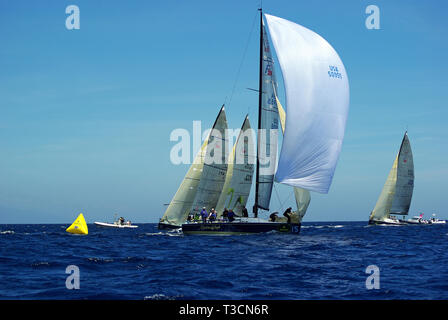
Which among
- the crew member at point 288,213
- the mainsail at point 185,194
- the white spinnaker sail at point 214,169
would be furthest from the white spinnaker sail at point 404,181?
the crew member at point 288,213

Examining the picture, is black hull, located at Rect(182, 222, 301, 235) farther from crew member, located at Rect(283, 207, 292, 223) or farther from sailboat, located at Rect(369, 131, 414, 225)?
sailboat, located at Rect(369, 131, 414, 225)

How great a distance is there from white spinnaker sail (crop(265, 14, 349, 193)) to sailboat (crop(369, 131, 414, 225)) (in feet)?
125

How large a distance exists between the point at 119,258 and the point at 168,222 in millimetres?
26554

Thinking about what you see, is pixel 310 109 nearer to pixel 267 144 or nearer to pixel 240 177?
pixel 267 144

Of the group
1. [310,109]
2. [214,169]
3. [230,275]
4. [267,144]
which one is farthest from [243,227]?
[230,275]

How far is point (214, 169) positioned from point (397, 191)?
38.0 metres

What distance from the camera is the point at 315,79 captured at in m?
30.3

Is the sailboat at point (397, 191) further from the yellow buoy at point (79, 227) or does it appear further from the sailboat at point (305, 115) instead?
the yellow buoy at point (79, 227)

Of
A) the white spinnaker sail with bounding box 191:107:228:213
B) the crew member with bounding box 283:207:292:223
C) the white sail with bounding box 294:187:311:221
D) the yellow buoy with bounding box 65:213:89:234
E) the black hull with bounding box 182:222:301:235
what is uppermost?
the white spinnaker sail with bounding box 191:107:228:213

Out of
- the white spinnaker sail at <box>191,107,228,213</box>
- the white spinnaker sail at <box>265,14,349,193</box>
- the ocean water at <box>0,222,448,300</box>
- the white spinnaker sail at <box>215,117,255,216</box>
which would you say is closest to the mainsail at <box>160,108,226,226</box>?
the white spinnaker sail at <box>191,107,228,213</box>

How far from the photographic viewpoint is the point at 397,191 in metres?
66.5

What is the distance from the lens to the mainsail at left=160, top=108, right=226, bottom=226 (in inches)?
1694
